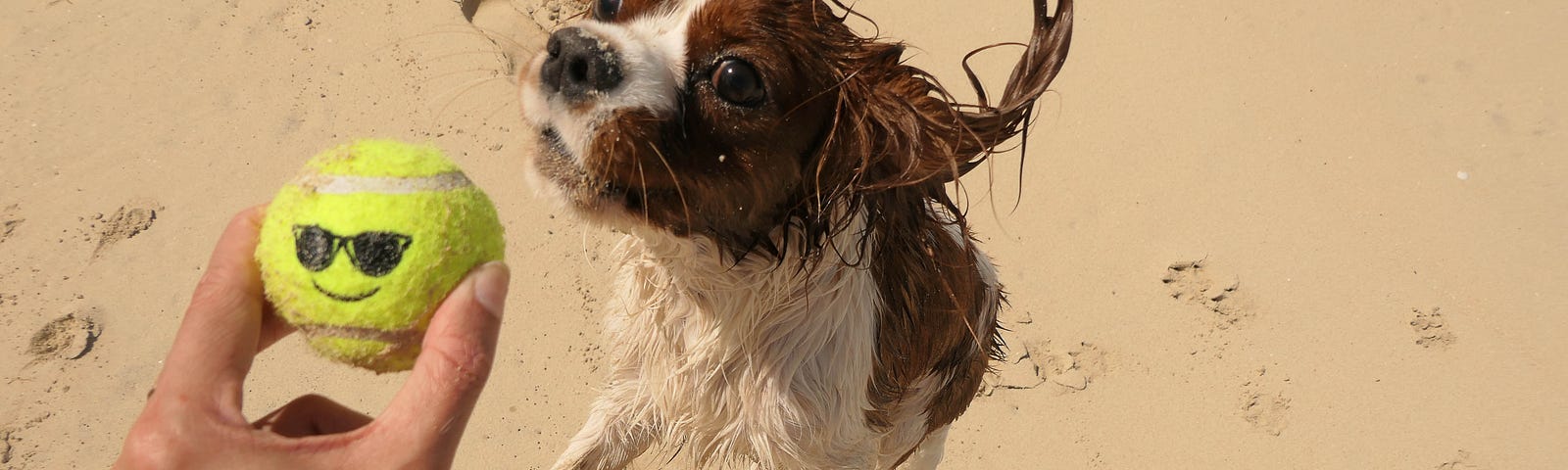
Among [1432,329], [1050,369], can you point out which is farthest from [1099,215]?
[1432,329]

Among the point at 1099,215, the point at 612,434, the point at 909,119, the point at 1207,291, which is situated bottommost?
the point at 1207,291

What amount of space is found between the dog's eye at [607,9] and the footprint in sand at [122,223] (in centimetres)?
361

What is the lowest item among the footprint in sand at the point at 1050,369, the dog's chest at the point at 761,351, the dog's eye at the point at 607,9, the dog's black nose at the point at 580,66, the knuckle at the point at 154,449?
the footprint in sand at the point at 1050,369

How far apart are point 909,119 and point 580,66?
82cm

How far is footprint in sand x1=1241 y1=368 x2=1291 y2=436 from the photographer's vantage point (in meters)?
4.88

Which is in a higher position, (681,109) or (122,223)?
(681,109)

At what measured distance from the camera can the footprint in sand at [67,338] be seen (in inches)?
173

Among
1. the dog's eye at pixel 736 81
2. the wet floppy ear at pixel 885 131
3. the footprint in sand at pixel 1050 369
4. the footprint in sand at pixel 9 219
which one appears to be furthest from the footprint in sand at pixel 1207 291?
the footprint in sand at pixel 9 219

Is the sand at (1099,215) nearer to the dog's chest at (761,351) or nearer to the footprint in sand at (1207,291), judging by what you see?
the footprint in sand at (1207,291)

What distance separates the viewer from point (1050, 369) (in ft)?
16.3

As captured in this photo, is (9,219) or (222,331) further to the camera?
(9,219)

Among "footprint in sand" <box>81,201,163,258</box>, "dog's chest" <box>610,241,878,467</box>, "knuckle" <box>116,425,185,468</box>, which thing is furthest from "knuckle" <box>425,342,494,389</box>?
"footprint in sand" <box>81,201,163,258</box>

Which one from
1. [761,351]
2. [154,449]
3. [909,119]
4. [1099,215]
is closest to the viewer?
[154,449]

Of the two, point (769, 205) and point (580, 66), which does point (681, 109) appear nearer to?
point (580, 66)
